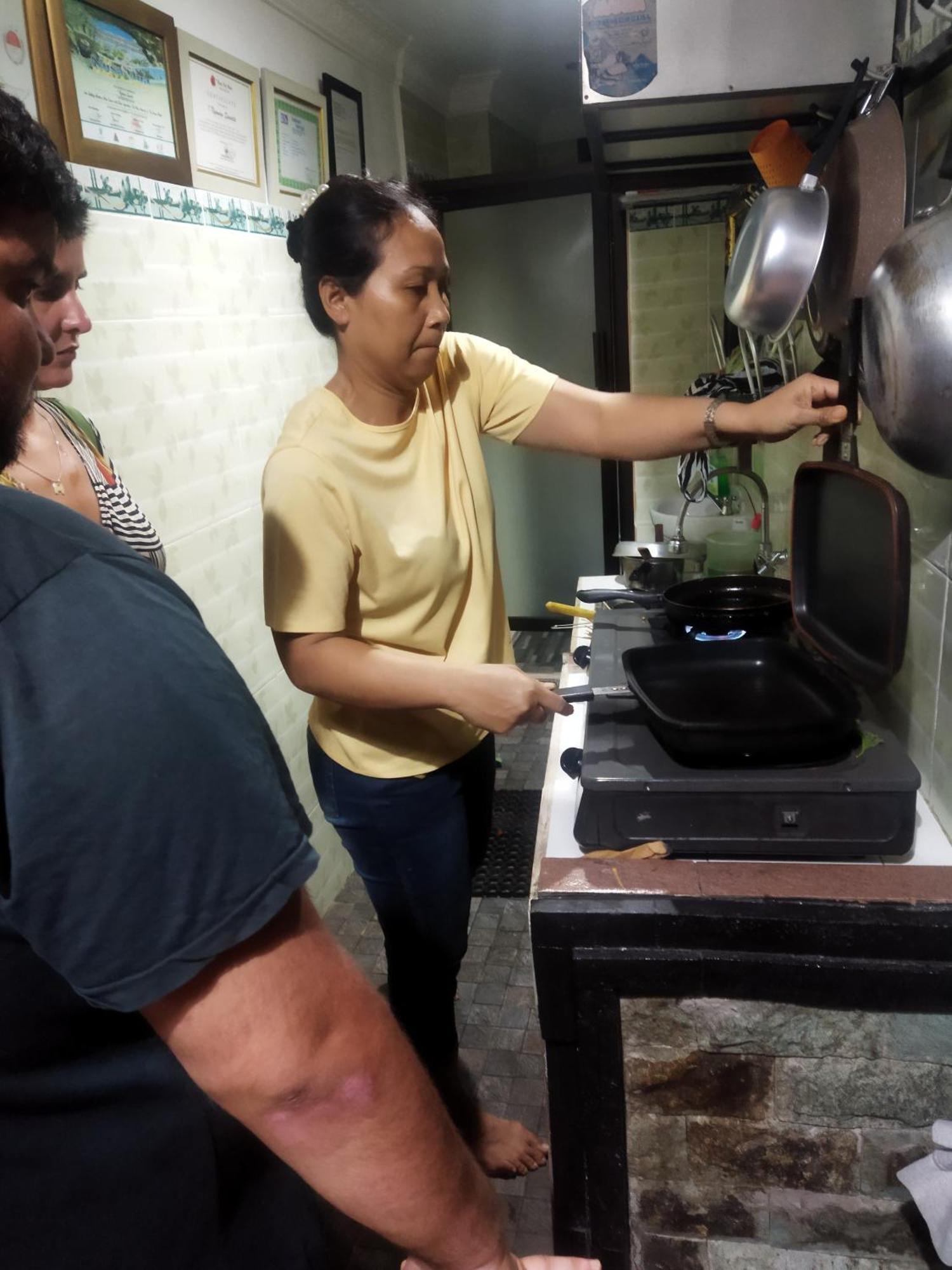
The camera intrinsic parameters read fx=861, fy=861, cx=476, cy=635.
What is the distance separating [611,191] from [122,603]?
5.84ft

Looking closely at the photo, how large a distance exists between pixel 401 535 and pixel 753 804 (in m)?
0.62

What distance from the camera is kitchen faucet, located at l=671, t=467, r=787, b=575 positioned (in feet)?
6.09

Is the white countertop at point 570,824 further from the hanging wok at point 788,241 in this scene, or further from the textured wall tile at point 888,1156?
the hanging wok at point 788,241

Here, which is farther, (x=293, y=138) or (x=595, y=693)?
(x=293, y=138)

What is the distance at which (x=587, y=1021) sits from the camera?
97cm

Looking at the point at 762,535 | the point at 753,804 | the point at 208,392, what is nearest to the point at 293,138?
the point at 208,392

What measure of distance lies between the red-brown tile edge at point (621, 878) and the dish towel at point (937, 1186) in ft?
1.09

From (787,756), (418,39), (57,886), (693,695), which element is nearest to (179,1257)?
(57,886)

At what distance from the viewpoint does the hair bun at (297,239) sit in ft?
4.47

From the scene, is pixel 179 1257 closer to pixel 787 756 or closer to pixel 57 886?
pixel 57 886

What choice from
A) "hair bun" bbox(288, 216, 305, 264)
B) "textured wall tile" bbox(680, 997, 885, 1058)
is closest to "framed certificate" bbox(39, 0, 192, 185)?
"hair bun" bbox(288, 216, 305, 264)

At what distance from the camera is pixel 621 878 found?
966mm

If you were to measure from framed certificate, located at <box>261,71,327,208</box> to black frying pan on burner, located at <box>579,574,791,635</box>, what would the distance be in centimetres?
138

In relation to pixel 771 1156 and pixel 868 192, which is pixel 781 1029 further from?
pixel 868 192
